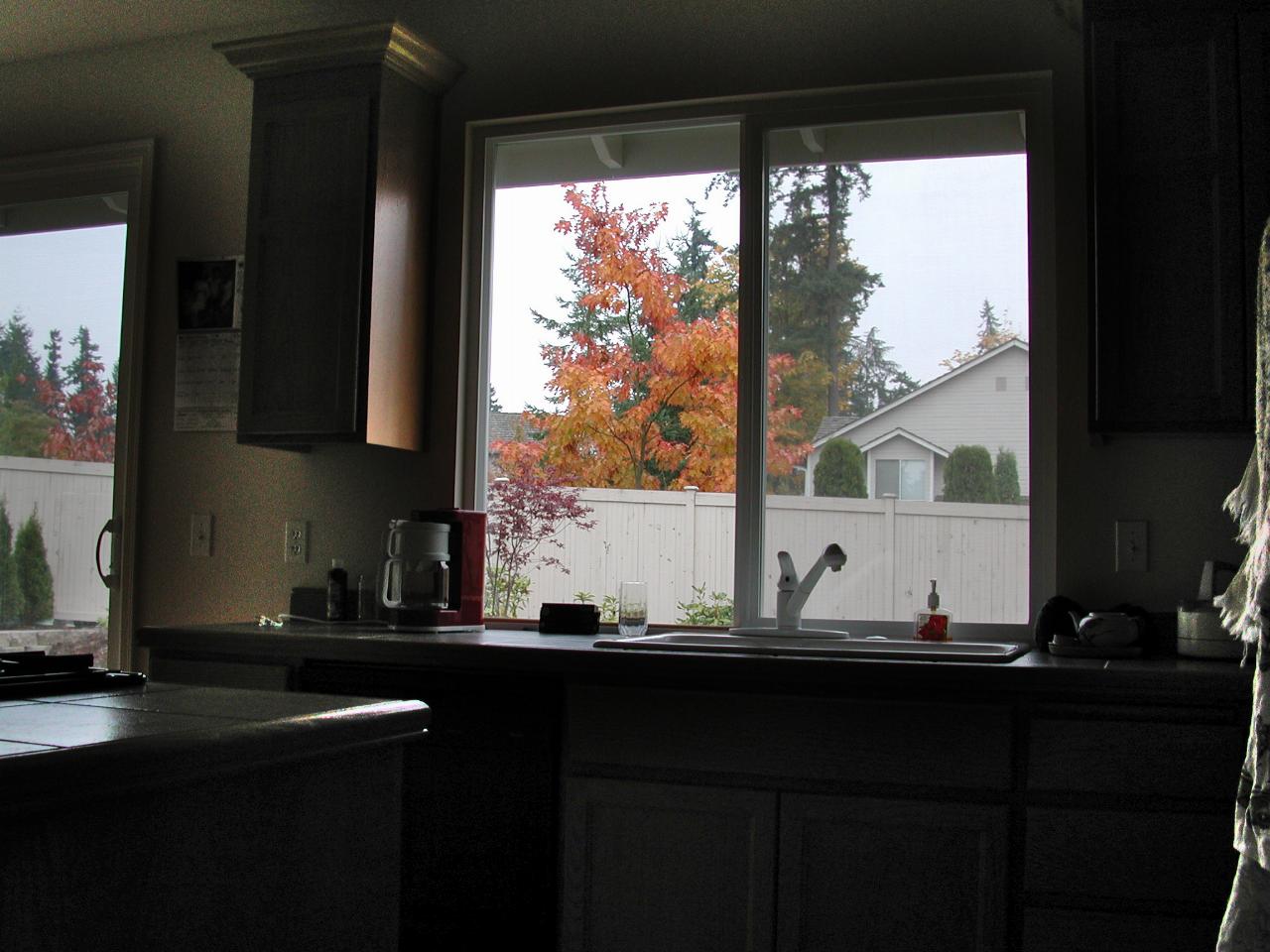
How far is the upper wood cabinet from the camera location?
301 cm

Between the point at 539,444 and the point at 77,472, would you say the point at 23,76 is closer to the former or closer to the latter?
the point at 77,472

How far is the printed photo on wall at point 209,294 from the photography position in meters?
3.48

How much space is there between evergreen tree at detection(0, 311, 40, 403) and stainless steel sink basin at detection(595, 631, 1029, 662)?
2.27 meters

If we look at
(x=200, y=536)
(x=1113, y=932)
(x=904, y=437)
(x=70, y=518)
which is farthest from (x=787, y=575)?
(x=70, y=518)

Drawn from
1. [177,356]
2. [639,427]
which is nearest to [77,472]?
[177,356]

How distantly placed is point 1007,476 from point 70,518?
2.76 metres

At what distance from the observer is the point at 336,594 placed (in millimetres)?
3189

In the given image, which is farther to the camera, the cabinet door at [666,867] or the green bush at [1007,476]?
the green bush at [1007,476]

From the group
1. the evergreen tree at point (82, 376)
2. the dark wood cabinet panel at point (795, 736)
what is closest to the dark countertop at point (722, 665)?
the dark wood cabinet panel at point (795, 736)

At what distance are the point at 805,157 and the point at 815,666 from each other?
137cm

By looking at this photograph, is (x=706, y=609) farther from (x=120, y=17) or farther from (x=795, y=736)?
(x=120, y=17)

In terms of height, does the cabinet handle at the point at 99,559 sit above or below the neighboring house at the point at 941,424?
below

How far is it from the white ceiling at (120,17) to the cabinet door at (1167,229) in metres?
2.13

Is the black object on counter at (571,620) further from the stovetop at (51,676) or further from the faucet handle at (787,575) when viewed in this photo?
the stovetop at (51,676)
